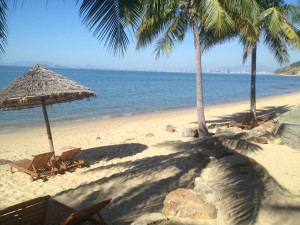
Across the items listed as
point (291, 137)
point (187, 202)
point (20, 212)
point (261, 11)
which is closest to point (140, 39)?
point (261, 11)

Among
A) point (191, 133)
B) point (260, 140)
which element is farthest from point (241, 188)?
point (191, 133)

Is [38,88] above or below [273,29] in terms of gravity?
below

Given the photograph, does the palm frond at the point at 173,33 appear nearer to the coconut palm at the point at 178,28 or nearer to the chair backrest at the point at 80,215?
the coconut palm at the point at 178,28

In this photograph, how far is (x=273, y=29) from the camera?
1037cm

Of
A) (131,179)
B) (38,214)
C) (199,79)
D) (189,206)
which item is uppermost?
(199,79)

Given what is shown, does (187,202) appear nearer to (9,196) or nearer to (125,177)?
(125,177)

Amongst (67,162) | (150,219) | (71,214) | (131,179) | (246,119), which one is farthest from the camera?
(246,119)

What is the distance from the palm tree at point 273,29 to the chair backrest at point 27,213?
7.66 m

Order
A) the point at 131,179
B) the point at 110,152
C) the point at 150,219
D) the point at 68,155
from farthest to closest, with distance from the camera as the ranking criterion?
the point at 110,152 → the point at 68,155 → the point at 131,179 → the point at 150,219

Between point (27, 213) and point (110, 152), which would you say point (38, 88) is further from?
point (27, 213)

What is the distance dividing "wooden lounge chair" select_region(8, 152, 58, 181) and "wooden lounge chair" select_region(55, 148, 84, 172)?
8.1 inches

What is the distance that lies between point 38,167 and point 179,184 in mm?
3482

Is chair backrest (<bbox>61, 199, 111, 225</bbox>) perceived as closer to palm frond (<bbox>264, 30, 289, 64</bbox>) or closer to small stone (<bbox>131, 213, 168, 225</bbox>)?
small stone (<bbox>131, 213, 168, 225</bbox>)

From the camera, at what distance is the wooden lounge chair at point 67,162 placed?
7.27m
